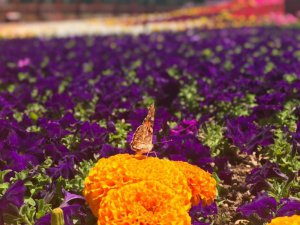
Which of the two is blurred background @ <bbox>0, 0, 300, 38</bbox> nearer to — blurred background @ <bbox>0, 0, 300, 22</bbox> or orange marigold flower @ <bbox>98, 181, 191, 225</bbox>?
blurred background @ <bbox>0, 0, 300, 22</bbox>

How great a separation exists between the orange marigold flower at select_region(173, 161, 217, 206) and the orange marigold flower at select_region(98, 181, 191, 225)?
1.04ft

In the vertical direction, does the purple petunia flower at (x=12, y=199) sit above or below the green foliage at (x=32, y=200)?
above

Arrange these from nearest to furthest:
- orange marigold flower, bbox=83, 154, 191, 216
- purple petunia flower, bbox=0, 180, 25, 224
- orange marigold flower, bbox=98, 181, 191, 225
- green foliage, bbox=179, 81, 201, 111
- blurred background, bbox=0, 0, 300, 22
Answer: orange marigold flower, bbox=98, 181, 191, 225
orange marigold flower, bbox=83, 154, 191, 216
purple petunia flower, bbox=0, 180, 25, 224
green foliage, bbox=179, 81, 201, 111
blurred background, bbox=0, 0, 300, 22

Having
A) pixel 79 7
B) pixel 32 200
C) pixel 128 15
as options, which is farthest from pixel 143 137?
pixel 128 15

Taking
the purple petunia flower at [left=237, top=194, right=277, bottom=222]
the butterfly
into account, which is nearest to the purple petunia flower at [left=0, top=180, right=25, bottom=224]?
the butterfly

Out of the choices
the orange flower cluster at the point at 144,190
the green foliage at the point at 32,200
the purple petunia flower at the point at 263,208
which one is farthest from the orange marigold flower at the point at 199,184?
the green foliage at the point at 32,200

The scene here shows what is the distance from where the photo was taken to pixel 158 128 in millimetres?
4629

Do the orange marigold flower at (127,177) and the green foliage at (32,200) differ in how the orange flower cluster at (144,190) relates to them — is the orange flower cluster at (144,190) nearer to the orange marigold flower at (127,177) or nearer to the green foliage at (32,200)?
the orange marigold flower at (127,177)

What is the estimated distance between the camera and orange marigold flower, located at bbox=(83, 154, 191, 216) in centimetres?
303

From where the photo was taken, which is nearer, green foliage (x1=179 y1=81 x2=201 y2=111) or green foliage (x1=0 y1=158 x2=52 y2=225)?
green foliage (x1=0 y1=158 x2=52 y2=225)

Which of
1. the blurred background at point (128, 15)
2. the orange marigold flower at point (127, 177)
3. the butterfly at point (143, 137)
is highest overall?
the butterfly at point (143, 137)

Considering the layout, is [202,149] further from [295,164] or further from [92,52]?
[92,52]

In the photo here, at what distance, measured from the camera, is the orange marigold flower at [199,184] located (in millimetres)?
3229

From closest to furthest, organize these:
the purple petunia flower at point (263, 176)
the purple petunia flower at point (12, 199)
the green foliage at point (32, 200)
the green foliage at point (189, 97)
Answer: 1. the purple petunia flower at point (12, 199)
2. the green foliage at point (32, 200)
3. the purple petunia flower at point (263, 176)
4. the green foliage at point (189, 97)
